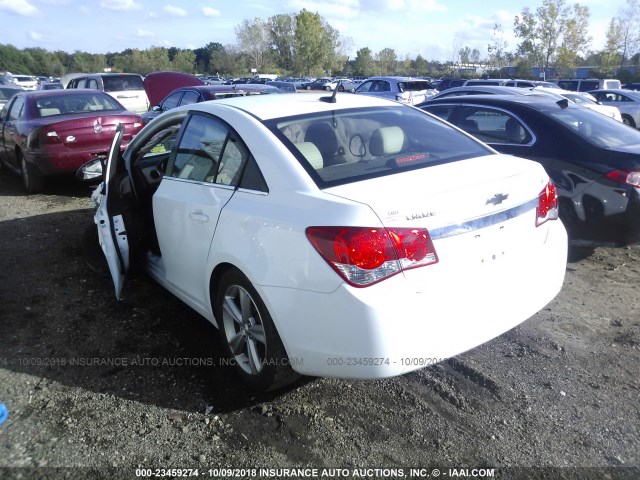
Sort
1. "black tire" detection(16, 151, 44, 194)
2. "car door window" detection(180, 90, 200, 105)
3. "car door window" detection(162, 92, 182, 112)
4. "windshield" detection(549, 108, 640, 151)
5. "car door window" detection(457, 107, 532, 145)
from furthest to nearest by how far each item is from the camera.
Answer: "car door window" detection(162, 92, 182, 112), "car door window" detection(180, 90, 200, 105), "black tire" detection(16, 151, 44, 194), "car door window" detection(457, 107, 532, 145), "windshield" detection(549, 108, 640, 151)

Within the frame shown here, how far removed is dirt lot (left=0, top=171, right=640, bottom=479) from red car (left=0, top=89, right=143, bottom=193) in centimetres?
400

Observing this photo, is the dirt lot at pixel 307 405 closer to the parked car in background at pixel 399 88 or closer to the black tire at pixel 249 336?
the black tire at pixel 249 336

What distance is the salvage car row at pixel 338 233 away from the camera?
7.65 ft

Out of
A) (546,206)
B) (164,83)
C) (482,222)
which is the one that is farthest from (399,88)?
(482,222)

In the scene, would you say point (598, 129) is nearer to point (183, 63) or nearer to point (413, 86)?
point (413, 86)

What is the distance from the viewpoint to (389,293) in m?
2.29

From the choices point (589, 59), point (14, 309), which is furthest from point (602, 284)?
point (589, 59)

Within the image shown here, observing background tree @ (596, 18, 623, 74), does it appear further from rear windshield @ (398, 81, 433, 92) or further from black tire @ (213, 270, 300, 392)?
black tire @ (213, 270, 300, 392)

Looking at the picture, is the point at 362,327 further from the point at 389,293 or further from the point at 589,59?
the point at 589,59

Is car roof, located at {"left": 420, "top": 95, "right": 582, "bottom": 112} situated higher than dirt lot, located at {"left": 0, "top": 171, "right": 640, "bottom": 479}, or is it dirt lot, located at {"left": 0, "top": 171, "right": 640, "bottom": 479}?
car roof, located at {"left": 420, "top": 95, "right": 582, "bottom": 112}

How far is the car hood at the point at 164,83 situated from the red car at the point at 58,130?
451 cm

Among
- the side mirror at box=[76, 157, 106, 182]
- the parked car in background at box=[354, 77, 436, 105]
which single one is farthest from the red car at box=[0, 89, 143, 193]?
the parked car in background at box=[354, 77, 436, 105]

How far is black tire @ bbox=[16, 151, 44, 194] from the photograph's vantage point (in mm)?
7948

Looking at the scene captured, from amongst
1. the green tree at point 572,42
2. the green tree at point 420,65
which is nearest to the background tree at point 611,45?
the green tree at point 572,42
